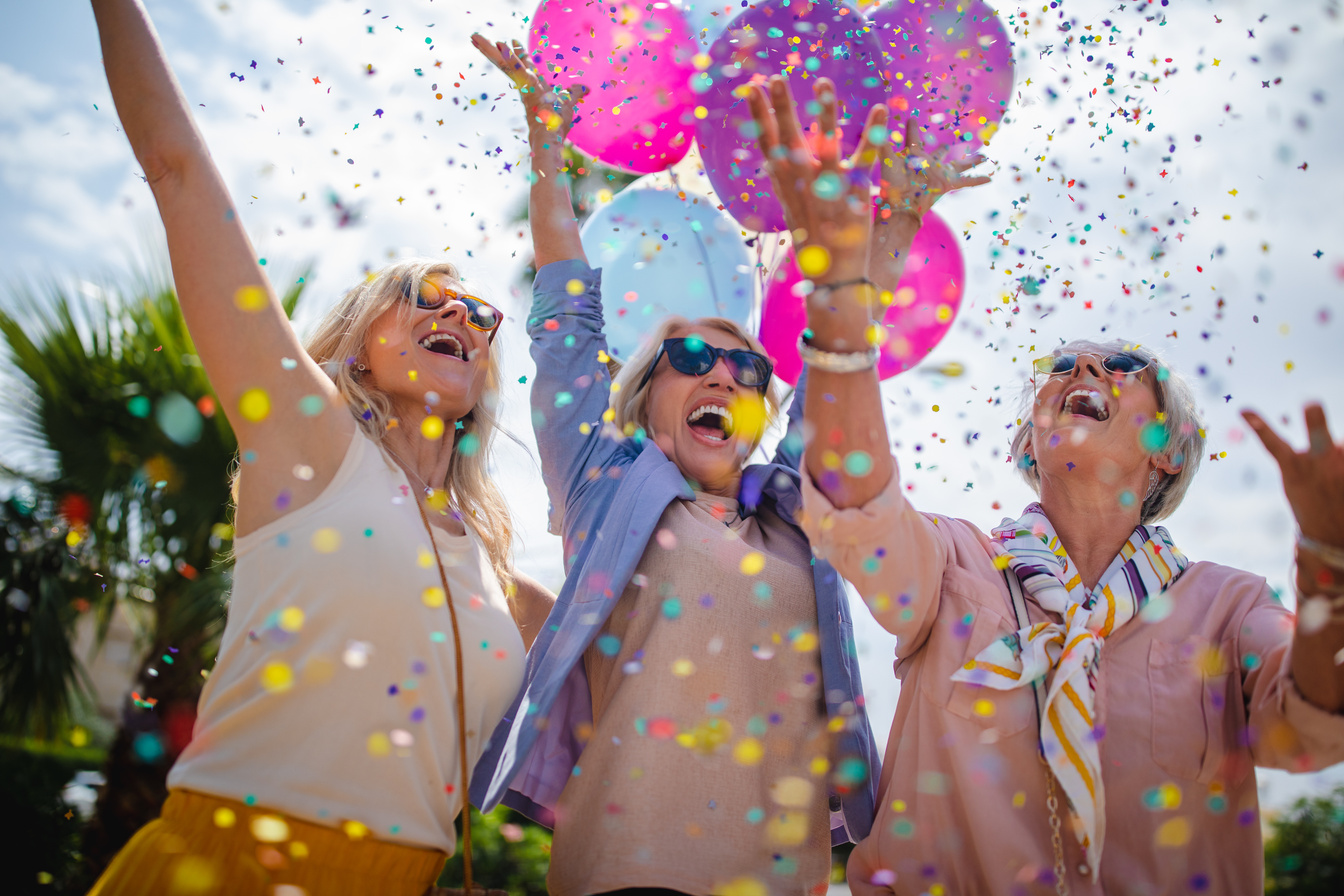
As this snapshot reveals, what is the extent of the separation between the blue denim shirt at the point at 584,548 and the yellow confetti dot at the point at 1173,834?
63 centimetres

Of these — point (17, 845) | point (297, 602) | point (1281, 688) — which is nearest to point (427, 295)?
point (297, 602)

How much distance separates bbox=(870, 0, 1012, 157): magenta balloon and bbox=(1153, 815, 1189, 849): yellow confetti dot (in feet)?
5.90

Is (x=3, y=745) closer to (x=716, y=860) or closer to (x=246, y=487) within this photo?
(x=246, y=487)

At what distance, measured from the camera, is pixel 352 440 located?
1.92 m

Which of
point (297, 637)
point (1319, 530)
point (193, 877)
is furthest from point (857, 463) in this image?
point (193, 877)

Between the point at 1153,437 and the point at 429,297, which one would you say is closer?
the point at 1153,437

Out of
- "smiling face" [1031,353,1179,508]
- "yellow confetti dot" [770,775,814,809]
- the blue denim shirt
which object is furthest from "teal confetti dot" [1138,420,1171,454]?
"yellow confetti dot" [770,775,814,809]

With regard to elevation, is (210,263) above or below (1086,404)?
above

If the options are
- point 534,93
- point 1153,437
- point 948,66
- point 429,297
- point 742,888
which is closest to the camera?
point 742,888

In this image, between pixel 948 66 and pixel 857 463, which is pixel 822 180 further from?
pixel 948 66

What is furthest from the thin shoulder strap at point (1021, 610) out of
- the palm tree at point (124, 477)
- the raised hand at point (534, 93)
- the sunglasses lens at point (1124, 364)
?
the palm tree at point (124, 477)

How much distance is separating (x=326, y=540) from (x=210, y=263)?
23.4 inches

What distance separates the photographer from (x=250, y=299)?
1701 millimetres

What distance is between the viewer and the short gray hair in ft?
7.57
